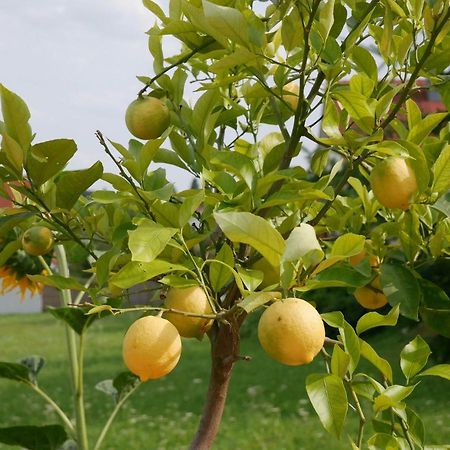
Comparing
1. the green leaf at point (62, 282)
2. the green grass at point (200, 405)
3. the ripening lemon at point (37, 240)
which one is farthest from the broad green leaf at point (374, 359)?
the green grass at point (200, 405)

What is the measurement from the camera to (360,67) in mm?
950

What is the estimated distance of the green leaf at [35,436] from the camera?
54.1 inches

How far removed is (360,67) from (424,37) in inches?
3.2

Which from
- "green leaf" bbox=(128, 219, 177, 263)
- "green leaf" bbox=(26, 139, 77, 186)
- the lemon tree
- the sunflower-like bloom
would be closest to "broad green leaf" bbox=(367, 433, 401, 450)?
the lemon tree

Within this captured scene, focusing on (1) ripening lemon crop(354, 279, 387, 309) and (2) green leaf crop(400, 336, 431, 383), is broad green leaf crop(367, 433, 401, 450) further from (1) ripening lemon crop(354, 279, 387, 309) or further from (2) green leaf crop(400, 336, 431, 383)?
(1) ripening lemon crop(354, 279, 387, 309)

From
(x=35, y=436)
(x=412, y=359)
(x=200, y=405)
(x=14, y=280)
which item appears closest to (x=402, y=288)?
(x=412, y=359)

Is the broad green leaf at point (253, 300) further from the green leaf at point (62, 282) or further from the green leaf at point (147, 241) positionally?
the green leaf at point (62, 282)

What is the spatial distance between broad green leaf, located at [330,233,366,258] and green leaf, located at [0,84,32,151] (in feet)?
1.12

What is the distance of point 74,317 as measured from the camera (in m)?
1.37

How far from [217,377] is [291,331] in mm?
307

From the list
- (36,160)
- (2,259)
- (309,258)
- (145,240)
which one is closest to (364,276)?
(309,258)

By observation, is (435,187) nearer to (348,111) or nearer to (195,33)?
(348,111)

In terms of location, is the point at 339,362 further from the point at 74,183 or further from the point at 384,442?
the point at 74,183

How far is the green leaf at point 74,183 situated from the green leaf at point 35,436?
619 mm
